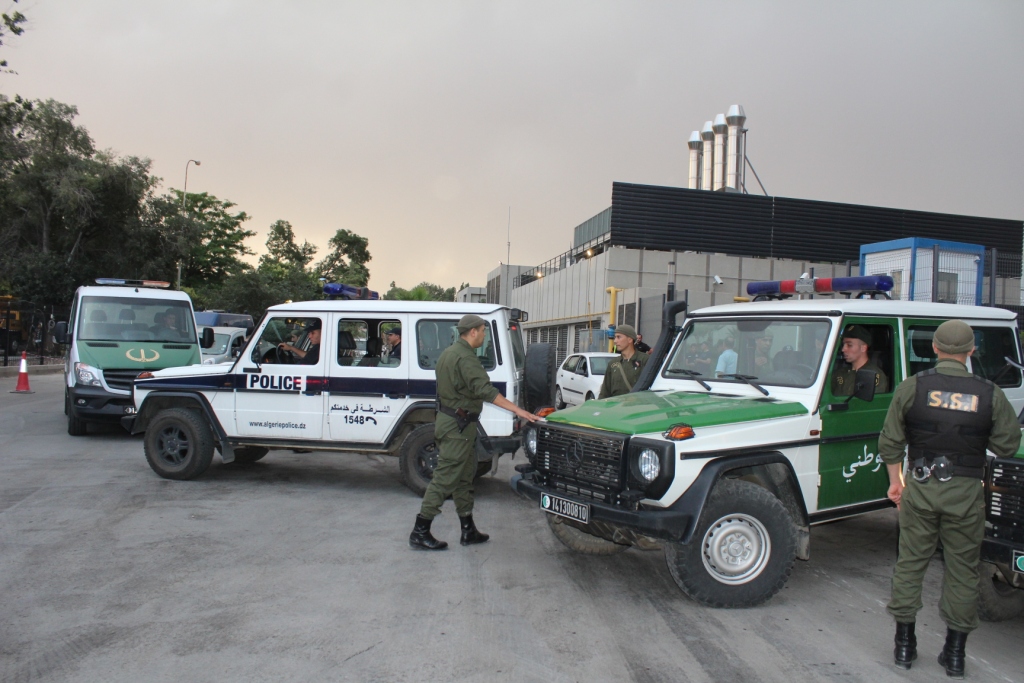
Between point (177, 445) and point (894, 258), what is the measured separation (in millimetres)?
14712

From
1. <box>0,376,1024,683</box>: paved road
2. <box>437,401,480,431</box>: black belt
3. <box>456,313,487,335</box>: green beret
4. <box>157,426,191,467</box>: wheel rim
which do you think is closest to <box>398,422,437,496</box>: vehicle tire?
<box>0,376,1024,683</box>: paved road

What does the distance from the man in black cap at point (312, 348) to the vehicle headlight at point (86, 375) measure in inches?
185

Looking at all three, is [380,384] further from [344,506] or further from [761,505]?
[761,505]

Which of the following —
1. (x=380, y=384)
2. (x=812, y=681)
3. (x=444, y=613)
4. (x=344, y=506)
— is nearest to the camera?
(x=812, y=681)

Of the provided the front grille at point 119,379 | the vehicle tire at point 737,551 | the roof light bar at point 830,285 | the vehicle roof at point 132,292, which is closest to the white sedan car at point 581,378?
the vehicle roof at point 132,292

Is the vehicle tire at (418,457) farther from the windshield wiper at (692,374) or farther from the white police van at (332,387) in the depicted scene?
the windshield wiper at (692,374)

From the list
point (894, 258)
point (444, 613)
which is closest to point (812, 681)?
point (444, 613)

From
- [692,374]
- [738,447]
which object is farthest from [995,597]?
[692,374]

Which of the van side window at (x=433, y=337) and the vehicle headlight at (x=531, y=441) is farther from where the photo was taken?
the van side window at (x=433, y=337)

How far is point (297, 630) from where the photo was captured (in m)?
4.21

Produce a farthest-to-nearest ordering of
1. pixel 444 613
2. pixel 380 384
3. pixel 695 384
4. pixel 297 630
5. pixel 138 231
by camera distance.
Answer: pixel 138 231, pixel 380 384, pixel 695 384, pixel 444 613, pixel 297 630

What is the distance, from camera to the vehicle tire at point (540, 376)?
7621 mm

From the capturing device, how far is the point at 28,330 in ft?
86.6

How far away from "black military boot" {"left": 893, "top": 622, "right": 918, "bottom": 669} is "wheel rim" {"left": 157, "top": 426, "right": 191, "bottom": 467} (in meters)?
6.99
